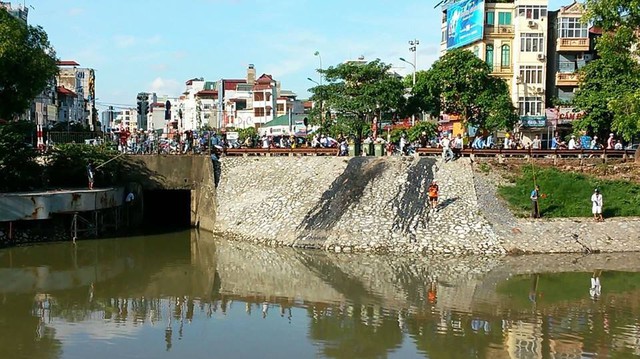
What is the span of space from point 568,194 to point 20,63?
3232cm

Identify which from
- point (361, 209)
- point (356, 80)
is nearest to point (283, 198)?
point (361, 209)

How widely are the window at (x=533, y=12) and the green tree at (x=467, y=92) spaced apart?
7572 millimetres

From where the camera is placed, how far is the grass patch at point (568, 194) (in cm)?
3206

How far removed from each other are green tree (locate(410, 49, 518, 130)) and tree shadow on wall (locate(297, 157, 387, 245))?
1543 cm

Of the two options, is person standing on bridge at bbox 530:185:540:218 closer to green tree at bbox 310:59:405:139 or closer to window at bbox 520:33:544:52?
green tree at bbox 310:59:405:139

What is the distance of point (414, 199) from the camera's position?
33.0 meters

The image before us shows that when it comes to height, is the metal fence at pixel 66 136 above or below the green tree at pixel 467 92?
below

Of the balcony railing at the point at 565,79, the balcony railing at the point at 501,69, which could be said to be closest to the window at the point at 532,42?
the balcony railing at the point at 501,69

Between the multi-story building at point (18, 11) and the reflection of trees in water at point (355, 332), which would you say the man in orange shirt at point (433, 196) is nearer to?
the reflection of trees in water at point (355, 332)

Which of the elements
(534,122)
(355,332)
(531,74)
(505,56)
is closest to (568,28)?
(531,74)

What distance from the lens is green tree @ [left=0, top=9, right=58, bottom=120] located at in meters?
39.7

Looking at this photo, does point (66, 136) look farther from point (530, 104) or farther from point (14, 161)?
point (530, 104)

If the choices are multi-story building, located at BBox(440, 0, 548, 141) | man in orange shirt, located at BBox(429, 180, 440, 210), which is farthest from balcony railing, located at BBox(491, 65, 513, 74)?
man in orange shirt, located at BBox(429, 180, 440, 210)

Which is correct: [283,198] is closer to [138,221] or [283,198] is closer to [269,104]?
[138,221]
